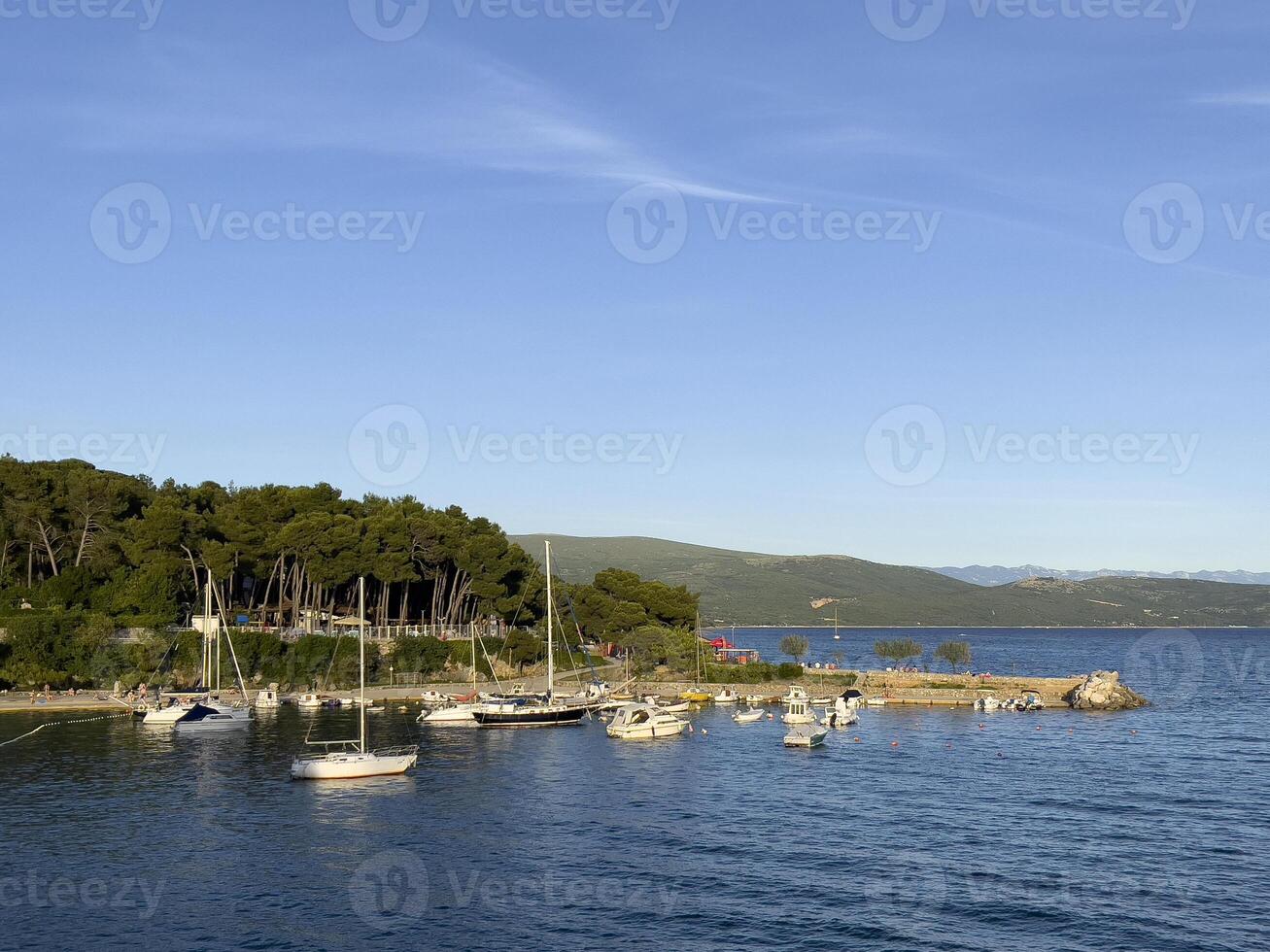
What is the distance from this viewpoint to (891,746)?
9412 centimetres

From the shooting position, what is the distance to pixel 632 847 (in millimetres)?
55344

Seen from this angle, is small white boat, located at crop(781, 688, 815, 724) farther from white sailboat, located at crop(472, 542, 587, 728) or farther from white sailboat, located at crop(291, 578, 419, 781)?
white sailboat, located at crop(291, 578, 419, 781)

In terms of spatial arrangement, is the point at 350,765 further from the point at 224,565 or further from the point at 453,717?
the point at 224,565

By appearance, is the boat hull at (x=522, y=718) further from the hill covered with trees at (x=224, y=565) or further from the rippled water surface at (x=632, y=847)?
the hill covered with trees at (x=224, y=565)

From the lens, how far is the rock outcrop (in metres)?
130

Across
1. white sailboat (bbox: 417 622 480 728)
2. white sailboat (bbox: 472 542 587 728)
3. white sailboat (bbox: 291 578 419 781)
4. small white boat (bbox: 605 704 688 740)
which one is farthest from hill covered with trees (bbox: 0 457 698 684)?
white sailboat (bbox: 291 578 419 781)

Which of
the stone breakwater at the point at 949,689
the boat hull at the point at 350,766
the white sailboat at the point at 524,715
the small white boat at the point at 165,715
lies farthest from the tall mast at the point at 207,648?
the stone breakwater at the point at 949,689

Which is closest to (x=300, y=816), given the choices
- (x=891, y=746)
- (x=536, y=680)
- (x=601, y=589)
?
(x=891, y=746)

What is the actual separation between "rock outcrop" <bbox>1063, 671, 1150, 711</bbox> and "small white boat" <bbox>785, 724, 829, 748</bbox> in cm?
5022

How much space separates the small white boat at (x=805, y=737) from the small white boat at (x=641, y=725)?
35.9 feet

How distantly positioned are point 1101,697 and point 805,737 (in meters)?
55.6

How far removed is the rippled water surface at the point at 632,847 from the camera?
42844 mm

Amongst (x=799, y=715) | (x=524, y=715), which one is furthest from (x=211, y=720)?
(x=799, y=715)

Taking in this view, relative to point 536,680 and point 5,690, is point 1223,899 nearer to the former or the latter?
point 536,680
